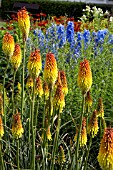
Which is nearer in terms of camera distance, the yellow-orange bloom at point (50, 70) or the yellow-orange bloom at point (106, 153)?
the yellow-orange bloom at point (106, 153)

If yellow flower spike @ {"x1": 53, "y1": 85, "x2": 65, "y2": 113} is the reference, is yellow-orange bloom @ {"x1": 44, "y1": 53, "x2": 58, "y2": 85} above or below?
above

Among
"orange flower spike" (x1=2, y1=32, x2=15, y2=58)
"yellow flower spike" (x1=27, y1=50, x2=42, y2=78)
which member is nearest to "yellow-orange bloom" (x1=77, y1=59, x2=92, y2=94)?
"yellow flower spike" (x1=27, y1=50, x2=42, y2=78)

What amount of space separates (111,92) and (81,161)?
1843mm

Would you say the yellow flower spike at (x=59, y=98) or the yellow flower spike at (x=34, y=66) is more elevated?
the yellow flower spike at (x=34, y=66)

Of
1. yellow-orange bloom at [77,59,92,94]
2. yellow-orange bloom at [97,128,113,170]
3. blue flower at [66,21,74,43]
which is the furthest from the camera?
blue flower at [66,21,74,43]

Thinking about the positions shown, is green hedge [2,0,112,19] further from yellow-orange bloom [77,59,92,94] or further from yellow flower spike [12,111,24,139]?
yellow-orange bloom [77,59,92,94]

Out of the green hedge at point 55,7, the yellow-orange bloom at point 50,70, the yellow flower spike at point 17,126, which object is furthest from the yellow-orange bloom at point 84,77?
the green hedge at point 55,7

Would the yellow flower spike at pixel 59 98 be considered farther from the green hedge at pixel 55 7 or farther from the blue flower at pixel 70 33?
the green hedge at pixel 55 7

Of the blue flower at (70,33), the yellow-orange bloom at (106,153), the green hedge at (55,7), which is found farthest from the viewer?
the green hedge at (55,7)

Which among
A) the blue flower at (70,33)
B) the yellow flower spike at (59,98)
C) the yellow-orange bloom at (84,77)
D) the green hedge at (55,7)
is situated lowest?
the yellow flower spike at (59,98)

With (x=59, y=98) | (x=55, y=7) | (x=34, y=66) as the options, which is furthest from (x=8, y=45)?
(x=55, y=7)

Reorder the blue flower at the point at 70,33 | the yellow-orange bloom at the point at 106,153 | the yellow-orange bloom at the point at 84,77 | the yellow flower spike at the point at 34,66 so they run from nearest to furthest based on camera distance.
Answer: the yellow-orange bloom at the point at 106,153 → the yellow-orange bloom at the point at 84,77 → the yellow flower spike at the point at 34,66 → the blue flower at the point at 70,33

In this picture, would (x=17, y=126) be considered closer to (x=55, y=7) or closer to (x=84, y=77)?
(x=84, y=77)

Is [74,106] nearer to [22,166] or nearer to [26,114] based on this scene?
[26,114]
